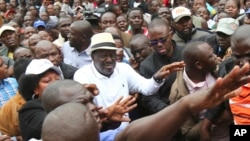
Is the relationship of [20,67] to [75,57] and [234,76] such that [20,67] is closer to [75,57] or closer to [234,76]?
[75,57]

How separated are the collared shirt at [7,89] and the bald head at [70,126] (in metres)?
2.95

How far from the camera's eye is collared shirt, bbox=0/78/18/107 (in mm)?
4770

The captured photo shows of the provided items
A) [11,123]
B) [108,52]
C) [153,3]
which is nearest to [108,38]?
[108,52]

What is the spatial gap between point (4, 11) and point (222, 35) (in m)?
9.48

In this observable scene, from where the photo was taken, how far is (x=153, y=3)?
10.2 m

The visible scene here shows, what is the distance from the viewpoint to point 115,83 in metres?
4.07

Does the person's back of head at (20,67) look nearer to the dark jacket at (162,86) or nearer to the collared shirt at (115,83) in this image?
the collared shirt at (115,83)

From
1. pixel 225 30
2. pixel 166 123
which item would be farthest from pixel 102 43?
pixel 166 123

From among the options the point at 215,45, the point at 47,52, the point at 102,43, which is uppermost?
the point at 102,43

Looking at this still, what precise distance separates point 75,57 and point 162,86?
1.98m

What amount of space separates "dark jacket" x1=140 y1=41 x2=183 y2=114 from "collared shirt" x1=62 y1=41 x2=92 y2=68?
1.51 meters

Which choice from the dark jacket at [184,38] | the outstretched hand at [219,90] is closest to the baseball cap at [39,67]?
the outstretched hand at [219,90]

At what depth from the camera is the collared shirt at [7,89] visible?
477 centimetres

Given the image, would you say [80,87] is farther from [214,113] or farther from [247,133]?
[214,113]
